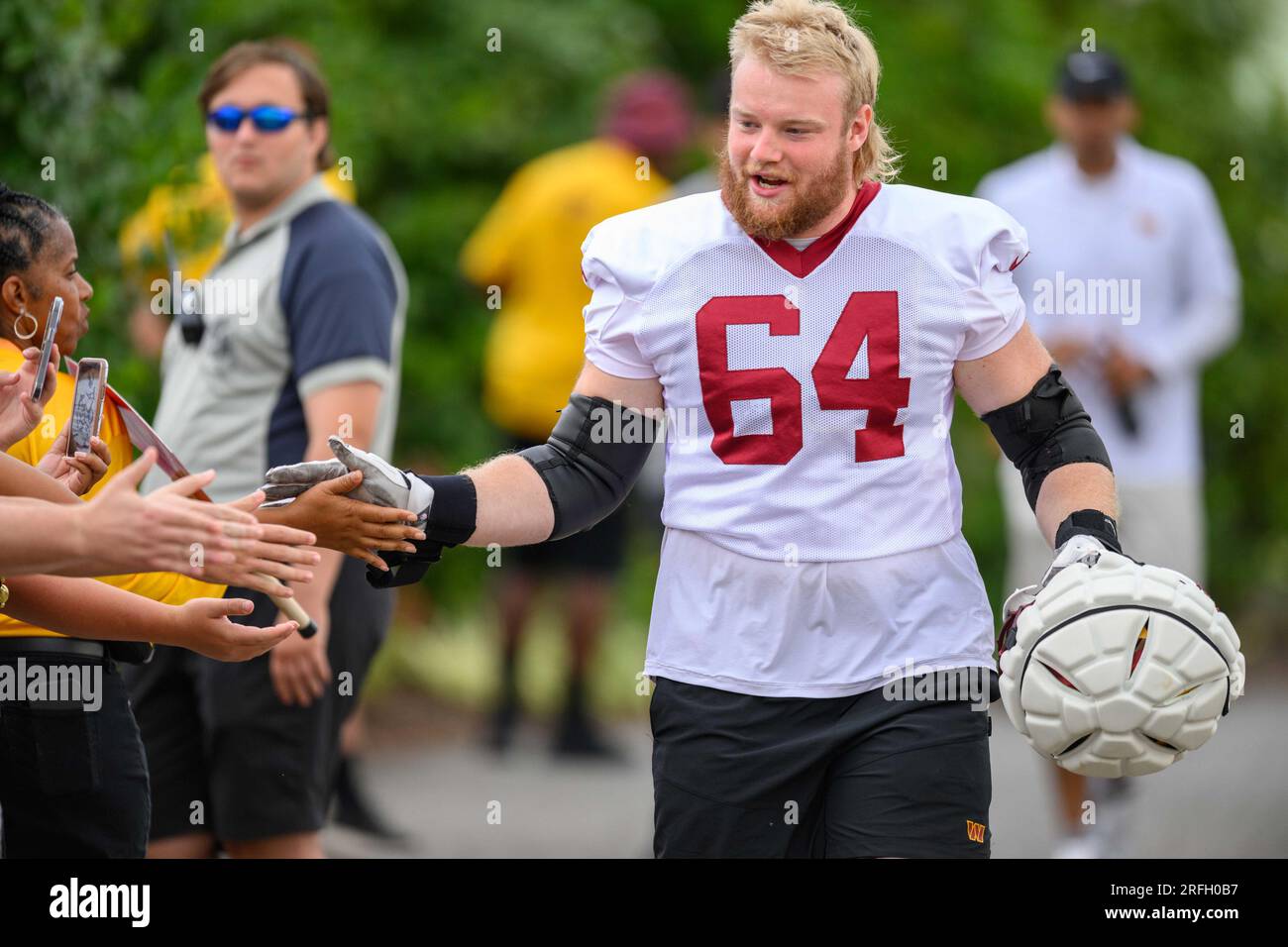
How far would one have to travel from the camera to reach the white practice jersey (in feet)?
12.8

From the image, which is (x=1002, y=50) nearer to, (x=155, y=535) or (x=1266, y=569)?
(x=1266, y=569)

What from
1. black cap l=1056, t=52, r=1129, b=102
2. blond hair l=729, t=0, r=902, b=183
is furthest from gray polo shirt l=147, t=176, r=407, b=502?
black cap l=1056, t=52, r=1129, b=102

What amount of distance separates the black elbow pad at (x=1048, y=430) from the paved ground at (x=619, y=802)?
11.3ft

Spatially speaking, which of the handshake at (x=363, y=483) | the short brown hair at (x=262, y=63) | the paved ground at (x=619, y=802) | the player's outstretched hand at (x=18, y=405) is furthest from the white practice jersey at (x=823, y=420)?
the paved ground at (x=619, y=802)

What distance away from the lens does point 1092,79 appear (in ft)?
23.7

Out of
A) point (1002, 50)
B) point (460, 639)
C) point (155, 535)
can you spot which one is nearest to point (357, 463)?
point (155, 535)

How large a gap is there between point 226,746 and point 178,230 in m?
1.91

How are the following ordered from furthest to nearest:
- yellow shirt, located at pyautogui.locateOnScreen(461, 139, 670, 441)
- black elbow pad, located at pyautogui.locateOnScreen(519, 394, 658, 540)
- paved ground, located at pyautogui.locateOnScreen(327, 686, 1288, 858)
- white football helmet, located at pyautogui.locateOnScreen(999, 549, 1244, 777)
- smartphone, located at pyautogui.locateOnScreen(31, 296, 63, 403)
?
yellow shirt, located at pyautogui.locateOnScreen(461, 139, 670, 441)
paved ground, located at pyautogui.locateOnScreen(327, 686, 1288, 858)
black elbow pad, located at pyautogui.locateOnScreen(519, 394, 658, 540)
smartphone, located at pyautogui.locateOnScreen(31, 296, 63, 403)
white football helmet, located at pyautogui.locateOnScreen(999, 549, 1244, 777)

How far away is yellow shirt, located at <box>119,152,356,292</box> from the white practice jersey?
2276mm

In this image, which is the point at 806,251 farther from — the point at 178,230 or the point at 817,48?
the point at 178,230

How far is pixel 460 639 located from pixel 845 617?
6.68 m

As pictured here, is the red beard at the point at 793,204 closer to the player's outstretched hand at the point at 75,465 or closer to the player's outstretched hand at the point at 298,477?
the player's outstretched hand at the point at 298,477

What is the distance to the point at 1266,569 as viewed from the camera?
11.6 metres

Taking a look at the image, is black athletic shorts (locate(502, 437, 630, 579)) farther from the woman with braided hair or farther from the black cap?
the woman with braided hair
